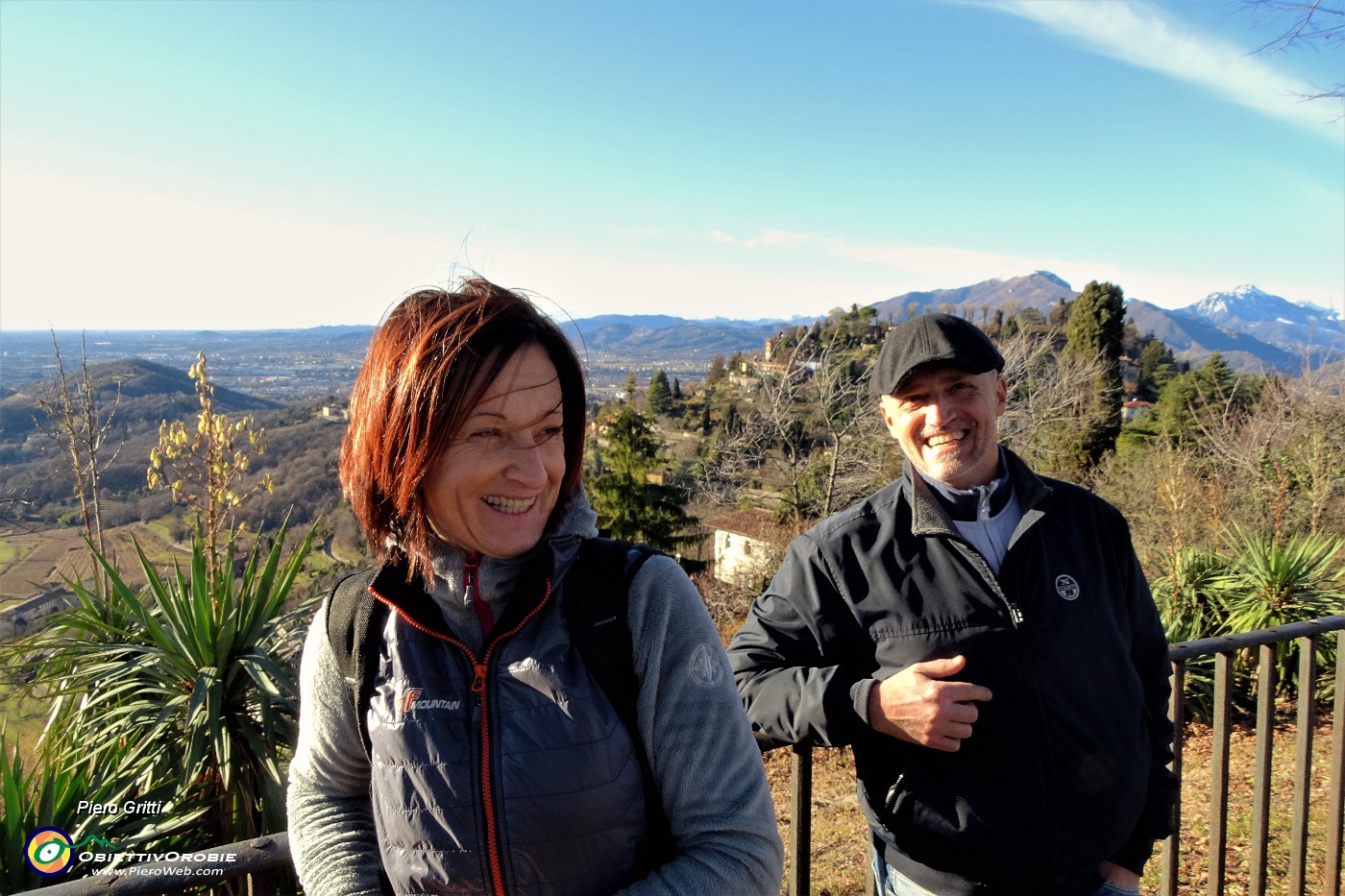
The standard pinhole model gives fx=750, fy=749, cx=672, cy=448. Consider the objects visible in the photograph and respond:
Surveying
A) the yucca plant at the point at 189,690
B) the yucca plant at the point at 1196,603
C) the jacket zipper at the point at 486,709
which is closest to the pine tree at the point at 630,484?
the yucca plant at the point at 1196,603

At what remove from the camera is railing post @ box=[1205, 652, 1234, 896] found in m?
2.33

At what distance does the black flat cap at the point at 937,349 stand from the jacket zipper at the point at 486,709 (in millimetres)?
1144

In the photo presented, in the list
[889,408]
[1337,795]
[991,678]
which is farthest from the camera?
[1337,795]

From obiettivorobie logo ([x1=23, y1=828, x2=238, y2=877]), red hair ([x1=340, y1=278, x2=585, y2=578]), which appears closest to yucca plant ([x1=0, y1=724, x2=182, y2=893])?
obiettivorobie logo ([x1=23, y1=828, x2=238, y2=877])

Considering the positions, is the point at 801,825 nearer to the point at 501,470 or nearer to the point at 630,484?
the point at 501,470

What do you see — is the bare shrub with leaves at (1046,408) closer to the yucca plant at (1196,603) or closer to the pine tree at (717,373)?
the yucca plant at (1196,603)

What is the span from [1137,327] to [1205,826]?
106956mm

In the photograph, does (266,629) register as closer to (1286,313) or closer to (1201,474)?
(1201,474)

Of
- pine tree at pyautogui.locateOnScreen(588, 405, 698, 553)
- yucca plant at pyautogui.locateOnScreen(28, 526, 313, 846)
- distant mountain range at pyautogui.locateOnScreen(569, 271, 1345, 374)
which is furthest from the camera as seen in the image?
distant mountain range at pyautogui.locateOnScreen(569, 271, 1345, 374)

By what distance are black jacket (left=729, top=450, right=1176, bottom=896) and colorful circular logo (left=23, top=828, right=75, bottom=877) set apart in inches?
95.4

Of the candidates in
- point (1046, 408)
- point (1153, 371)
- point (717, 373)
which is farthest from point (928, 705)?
point (717, 373)

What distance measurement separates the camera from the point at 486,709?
1094 mm

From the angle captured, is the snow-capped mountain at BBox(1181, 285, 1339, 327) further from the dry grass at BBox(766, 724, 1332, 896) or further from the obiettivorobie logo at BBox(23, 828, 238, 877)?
the obiettivorobie logo at BBox(23, 828, 238, 877)

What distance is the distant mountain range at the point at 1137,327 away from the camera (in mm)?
35531
